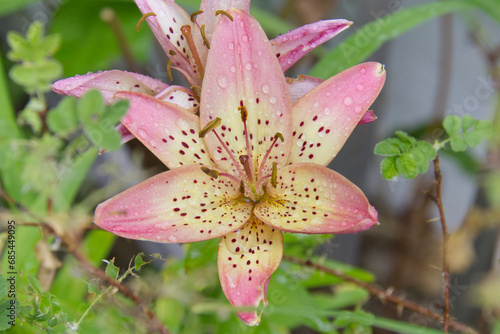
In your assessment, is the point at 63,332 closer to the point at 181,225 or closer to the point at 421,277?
the point at 181,225

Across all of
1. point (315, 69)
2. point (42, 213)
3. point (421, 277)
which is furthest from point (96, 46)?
point (421, 277)

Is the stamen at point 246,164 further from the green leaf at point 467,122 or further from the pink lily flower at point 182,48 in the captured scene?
the green leaf at point 467,122

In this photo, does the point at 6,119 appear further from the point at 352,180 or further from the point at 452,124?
the point at 352,180

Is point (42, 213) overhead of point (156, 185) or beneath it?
beneath

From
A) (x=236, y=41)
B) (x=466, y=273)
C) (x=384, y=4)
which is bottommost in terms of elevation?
(x=466, y=273)

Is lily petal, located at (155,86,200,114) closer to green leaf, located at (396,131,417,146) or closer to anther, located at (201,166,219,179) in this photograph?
anther, located at (201,166,219,179)

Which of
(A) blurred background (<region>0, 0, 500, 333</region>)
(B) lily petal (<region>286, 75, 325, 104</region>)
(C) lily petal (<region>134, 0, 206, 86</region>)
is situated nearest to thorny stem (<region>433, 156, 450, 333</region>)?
(A) blurred background (<region>0, 0, 500, 333</region>)
